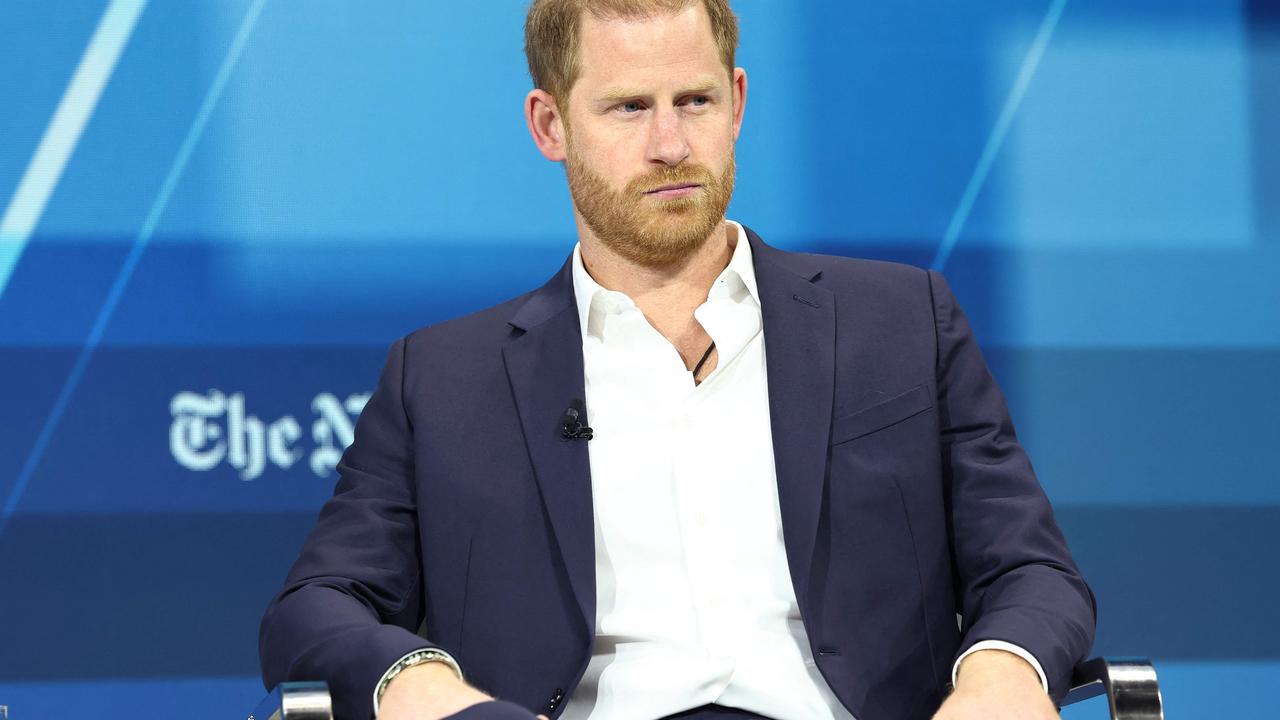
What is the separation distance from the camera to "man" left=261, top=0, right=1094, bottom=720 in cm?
213

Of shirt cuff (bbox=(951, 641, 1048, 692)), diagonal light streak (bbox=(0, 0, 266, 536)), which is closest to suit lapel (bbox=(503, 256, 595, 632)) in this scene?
shirt cuff (bbox=(951, 641, 1048, 692))

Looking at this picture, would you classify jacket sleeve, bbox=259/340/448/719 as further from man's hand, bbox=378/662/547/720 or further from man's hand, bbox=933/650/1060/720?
man's hand, bbox=933/650/1060/720

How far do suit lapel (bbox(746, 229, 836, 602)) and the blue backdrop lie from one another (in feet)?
3.27

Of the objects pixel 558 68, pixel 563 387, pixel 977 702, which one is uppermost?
pixel 558 68

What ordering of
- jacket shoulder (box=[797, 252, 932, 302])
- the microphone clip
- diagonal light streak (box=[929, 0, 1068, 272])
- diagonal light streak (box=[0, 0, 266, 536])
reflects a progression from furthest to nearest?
diagonal light streak (box=[929, 0, 1068, 272])
diagonal light streak (box=[0, 0, 266, 536])
jacket shoulder (box=[797, 252, 932, 302])
the microphone clip

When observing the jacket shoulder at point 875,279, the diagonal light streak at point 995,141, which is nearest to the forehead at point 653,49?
the jacket shoulder at point 875,279

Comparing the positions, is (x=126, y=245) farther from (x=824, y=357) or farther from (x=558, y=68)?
(x=824, y=357)

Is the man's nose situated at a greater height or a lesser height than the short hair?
lesser

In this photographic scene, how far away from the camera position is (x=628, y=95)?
2.31m

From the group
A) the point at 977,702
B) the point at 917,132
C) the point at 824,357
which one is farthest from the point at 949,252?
the point at 977,702

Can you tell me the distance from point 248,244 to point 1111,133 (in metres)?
1.92

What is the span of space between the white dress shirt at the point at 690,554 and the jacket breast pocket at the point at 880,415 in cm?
11

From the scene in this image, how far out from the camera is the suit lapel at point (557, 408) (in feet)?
7.10

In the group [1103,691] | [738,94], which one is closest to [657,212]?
[738,94]
